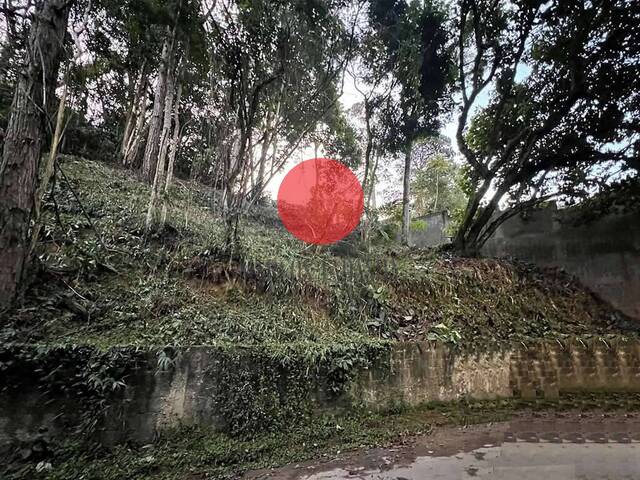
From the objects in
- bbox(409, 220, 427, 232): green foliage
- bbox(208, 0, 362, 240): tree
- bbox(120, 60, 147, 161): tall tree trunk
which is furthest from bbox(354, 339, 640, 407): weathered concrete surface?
bbox(120, 60, 147, 161): tall tree trunk

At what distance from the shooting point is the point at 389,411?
3.87m

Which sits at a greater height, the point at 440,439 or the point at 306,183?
the point at 306,183

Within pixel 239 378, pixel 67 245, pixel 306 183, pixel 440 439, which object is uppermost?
pixel 306 183

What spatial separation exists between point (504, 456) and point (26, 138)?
240 inches

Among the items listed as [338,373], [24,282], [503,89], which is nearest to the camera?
[24,282]

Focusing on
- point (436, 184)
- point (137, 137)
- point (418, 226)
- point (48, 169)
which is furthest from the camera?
point (436, 184)

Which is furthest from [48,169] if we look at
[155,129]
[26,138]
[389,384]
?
[155,129]

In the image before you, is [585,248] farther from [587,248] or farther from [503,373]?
[503,373]

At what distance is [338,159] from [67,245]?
7.32 metres

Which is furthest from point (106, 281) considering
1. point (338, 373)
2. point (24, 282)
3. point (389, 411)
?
point (389, 411)

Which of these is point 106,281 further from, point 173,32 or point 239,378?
point 173,32
